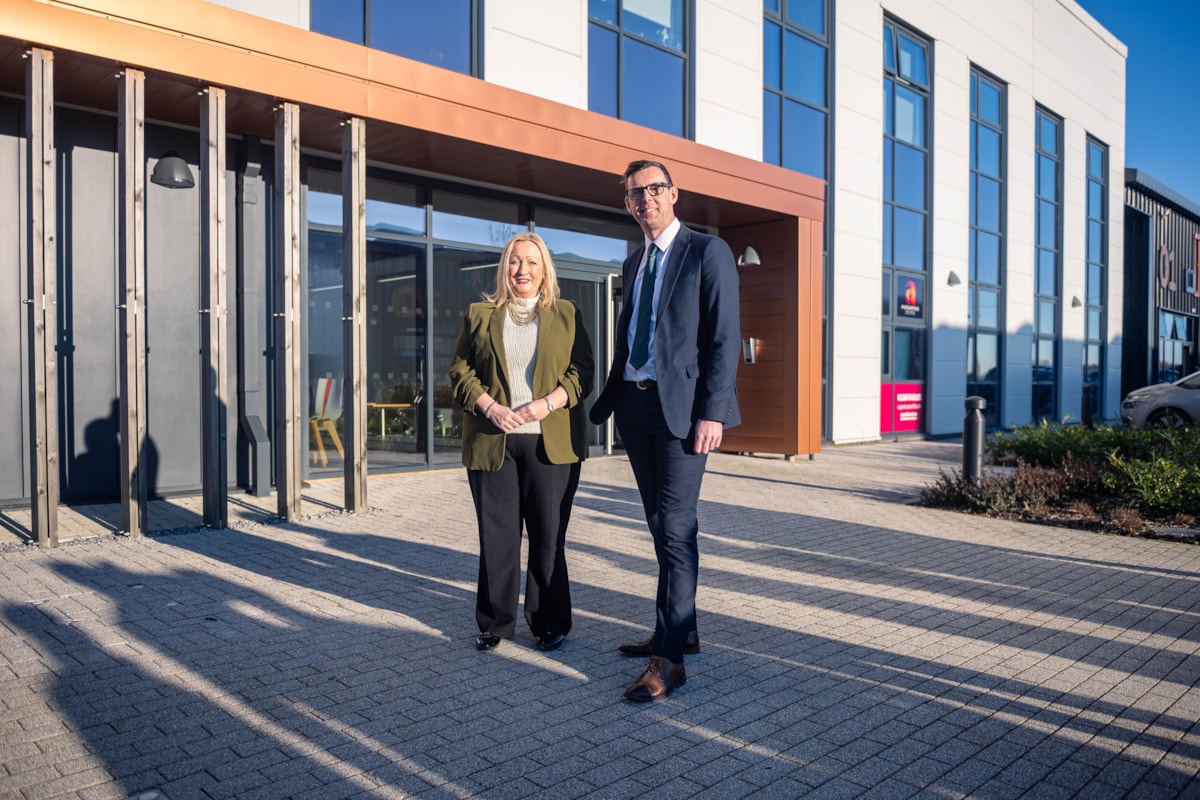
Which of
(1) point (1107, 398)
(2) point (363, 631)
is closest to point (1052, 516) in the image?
(2) point (363, 631)

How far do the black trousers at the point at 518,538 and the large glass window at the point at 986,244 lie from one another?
54.7 ft

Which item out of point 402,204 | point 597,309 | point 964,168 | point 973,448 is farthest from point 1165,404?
point 402,204

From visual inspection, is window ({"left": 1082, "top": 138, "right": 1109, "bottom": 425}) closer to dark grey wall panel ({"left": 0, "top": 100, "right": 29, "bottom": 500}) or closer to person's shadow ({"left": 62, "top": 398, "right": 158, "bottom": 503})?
person's shadow ({"left": 62, "top": 398, "right": 158, "bottom": 503})

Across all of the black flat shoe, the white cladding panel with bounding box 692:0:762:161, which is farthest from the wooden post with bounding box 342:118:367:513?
the white cladding panel with bounding box 692:0:762:161

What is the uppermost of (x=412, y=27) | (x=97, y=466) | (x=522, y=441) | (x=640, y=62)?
(x=640, y=62)

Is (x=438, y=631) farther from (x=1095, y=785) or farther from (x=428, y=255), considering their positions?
(x=428, y=255)

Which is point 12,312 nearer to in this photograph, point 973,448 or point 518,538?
point 518,538

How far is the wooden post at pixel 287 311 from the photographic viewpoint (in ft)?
23.1

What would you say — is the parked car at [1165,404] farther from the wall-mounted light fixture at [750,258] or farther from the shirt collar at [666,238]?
the shirt collar at [666,238]

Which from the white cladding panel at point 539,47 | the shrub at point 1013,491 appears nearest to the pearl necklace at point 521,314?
the shrub at point 1013,491

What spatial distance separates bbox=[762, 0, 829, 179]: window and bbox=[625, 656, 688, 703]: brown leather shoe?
11510 millimetres

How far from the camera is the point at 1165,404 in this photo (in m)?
15.9

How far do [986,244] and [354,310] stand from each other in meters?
16.2

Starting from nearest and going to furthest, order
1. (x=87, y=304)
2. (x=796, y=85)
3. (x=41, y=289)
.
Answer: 1. (x=41, y=289)
2. (x=87, y=304)
3. (x=796, y=85)
